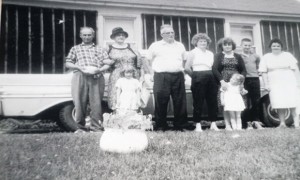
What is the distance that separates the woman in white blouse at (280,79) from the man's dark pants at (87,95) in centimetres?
261

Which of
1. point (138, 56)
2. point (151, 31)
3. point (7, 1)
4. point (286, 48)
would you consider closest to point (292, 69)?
point (138, 56)

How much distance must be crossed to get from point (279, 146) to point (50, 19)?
530cm

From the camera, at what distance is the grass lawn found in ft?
8.22

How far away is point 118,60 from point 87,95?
0.65 meters

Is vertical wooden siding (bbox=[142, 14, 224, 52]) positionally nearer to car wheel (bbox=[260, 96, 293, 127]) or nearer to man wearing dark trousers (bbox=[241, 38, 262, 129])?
man wearing dark trousers (bbox=[241, 38, 262, 129])

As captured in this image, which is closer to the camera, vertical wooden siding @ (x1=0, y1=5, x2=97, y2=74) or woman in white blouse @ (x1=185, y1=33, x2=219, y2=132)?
woman in white blouse @ (x1=185, y1=33, x2=219, y2=132)

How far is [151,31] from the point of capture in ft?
26.3

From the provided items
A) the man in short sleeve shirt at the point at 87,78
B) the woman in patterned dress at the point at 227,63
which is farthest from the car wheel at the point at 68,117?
the woman in patterned dress at the point at 227,63

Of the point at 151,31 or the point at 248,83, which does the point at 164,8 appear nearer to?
the point at 151,31

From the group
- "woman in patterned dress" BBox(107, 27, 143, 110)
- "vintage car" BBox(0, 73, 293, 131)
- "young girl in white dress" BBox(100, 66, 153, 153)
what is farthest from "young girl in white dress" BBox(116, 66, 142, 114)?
"young girl in white dress" BBox(100, 66, 153, 153)

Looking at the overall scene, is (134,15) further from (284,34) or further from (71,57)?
(284,34)

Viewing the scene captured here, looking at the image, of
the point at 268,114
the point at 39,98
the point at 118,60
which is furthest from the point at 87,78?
the point at 268,114

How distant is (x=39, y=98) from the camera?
203 inches

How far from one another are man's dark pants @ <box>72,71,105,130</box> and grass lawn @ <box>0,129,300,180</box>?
934 mm
